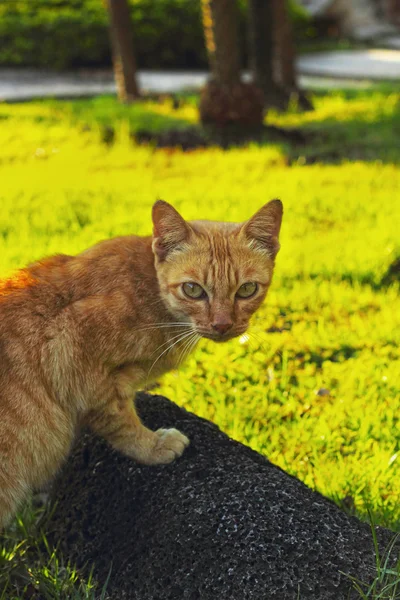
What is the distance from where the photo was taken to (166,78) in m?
14.8

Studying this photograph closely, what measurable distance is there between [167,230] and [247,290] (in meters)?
0.40

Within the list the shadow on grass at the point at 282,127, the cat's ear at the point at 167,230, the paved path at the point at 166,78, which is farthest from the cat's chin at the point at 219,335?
the paved path at the point at 166,78

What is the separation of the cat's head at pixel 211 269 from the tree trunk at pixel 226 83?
6.07 meters

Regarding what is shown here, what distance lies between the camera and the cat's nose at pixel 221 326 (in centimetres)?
295

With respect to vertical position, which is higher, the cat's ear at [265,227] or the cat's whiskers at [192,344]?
the cat's ear at [265,227]

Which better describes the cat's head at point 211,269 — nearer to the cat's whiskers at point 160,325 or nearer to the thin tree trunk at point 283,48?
the cat's whiskers at point 160,325

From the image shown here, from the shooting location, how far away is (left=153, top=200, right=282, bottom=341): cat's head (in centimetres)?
299

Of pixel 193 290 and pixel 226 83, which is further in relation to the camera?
pixel 226 83

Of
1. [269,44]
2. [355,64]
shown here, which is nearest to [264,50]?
[269,44]

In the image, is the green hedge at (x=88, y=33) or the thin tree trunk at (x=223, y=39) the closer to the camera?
the thin tree trunk at (x=223, y=39)

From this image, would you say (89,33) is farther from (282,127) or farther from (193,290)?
(193,290)

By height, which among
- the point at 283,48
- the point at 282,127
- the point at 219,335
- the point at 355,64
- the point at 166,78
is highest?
the point at 219,335

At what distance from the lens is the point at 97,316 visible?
2914mm

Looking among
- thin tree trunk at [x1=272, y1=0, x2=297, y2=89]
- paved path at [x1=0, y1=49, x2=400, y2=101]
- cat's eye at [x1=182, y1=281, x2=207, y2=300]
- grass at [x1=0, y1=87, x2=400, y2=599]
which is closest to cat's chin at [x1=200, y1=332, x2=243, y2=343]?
cat's eye at [x1=182, y1=281, x2=207, y2=300]
